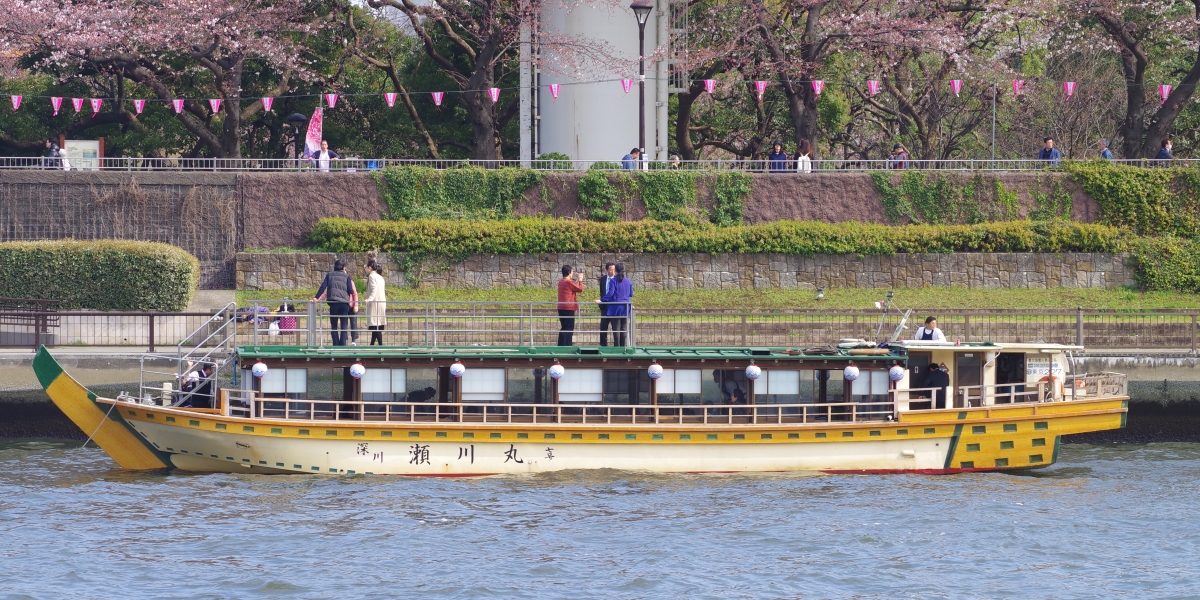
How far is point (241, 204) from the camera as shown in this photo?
35.1m

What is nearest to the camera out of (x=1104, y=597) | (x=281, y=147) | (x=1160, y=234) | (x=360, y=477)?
(x=1104, y=597)

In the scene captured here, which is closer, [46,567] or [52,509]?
[46,567]

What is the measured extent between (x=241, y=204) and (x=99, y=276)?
4.56 meters

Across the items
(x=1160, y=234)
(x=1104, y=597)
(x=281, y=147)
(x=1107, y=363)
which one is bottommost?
(x=1104, y=597)

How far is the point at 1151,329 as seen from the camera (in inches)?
1075

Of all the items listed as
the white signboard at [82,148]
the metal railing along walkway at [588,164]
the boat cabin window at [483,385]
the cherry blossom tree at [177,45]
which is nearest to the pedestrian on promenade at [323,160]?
the metal railing along walkway at [588,164]

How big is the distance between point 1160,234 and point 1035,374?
1505cm

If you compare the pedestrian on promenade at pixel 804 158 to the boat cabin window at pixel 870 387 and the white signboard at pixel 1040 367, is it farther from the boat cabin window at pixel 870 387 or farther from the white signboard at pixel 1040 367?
the boat cabin window at pixel 870 387

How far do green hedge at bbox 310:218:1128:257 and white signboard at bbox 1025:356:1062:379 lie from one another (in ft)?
39.4

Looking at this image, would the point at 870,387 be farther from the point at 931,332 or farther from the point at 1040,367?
the point at 1040,367

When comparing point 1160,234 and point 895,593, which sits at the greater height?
point 1160,234

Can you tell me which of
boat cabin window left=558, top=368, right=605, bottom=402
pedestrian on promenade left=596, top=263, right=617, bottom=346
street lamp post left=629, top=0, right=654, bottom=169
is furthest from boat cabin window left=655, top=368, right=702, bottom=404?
street lamp post left=629, top=0, right=654, bottom=169

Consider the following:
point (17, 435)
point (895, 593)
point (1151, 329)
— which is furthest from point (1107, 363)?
point (17, 435)

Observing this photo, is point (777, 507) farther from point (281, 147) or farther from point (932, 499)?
point (281, 147)
